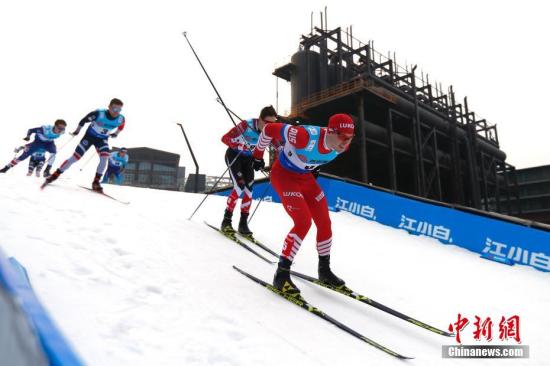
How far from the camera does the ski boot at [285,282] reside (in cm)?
340

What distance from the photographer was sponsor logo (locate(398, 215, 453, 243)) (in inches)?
284

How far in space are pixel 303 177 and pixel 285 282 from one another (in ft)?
4.05

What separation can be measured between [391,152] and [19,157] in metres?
20.9

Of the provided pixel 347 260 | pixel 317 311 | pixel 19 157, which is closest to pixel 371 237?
pixel 347 260

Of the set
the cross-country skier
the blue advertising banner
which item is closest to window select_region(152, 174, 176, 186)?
the cross-country skier

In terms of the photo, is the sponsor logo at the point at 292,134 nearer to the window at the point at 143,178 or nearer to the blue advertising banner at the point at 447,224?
the blue advertising banner at the point at 447,224

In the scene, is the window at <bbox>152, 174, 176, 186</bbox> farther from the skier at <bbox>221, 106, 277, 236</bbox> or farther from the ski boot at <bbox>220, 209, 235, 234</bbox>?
the ski boot at <bbox>220, 209, 235, 234</bbox>

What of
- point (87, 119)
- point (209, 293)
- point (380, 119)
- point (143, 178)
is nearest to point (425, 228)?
point (209, 293)

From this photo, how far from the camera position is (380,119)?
28703 millimetres

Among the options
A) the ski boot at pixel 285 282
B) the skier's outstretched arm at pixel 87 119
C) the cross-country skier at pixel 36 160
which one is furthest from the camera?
the cross-country skier at pixel 36 160

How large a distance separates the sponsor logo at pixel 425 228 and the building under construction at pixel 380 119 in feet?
43.3

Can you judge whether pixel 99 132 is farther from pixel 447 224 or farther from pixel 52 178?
pixel 447 224

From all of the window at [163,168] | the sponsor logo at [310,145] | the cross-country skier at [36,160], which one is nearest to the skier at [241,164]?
the sponsor logo at [310,145]

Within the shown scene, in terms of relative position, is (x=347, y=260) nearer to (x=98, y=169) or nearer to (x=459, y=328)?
(x=459, y=328)
